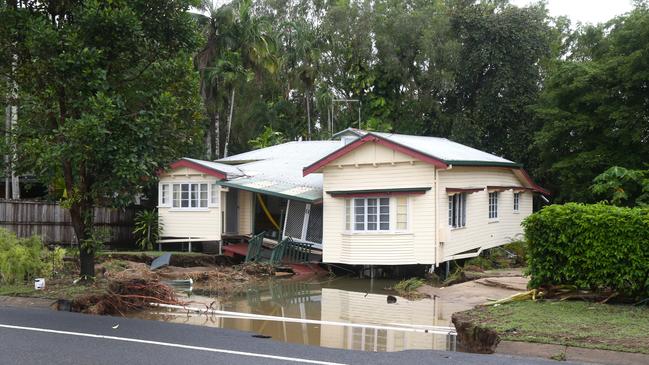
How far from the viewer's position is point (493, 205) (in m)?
26.2

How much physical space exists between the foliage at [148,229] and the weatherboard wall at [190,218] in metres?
0.22

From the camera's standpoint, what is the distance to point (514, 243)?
2578 cm

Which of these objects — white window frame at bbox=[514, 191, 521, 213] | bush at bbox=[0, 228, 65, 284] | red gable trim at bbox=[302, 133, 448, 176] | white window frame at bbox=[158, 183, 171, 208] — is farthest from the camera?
white window frame at bbox=[514, 191, 521, 213]

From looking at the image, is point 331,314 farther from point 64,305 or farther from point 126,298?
point 64,305

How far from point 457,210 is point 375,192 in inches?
134

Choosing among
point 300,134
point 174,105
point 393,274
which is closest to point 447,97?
point 300,134

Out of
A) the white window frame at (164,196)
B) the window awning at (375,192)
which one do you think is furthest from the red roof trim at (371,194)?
the white window frame at (164,196)

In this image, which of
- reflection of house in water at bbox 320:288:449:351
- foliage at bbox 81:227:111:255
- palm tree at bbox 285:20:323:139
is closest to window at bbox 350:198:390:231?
reflection of house in water at bbox 320:288:449:351

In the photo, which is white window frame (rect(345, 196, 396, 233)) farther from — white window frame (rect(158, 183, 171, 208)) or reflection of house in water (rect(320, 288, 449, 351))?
white window frame (rect(158, 183, 171, 208))

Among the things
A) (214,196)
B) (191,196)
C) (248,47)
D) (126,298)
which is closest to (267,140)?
(248,47)

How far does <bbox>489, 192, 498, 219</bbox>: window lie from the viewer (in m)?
25.9

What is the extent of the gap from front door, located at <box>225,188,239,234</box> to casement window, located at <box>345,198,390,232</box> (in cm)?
645

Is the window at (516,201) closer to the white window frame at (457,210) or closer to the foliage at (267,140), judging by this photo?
the white window frame at (457,210)

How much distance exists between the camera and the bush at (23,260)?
47.8 feet
